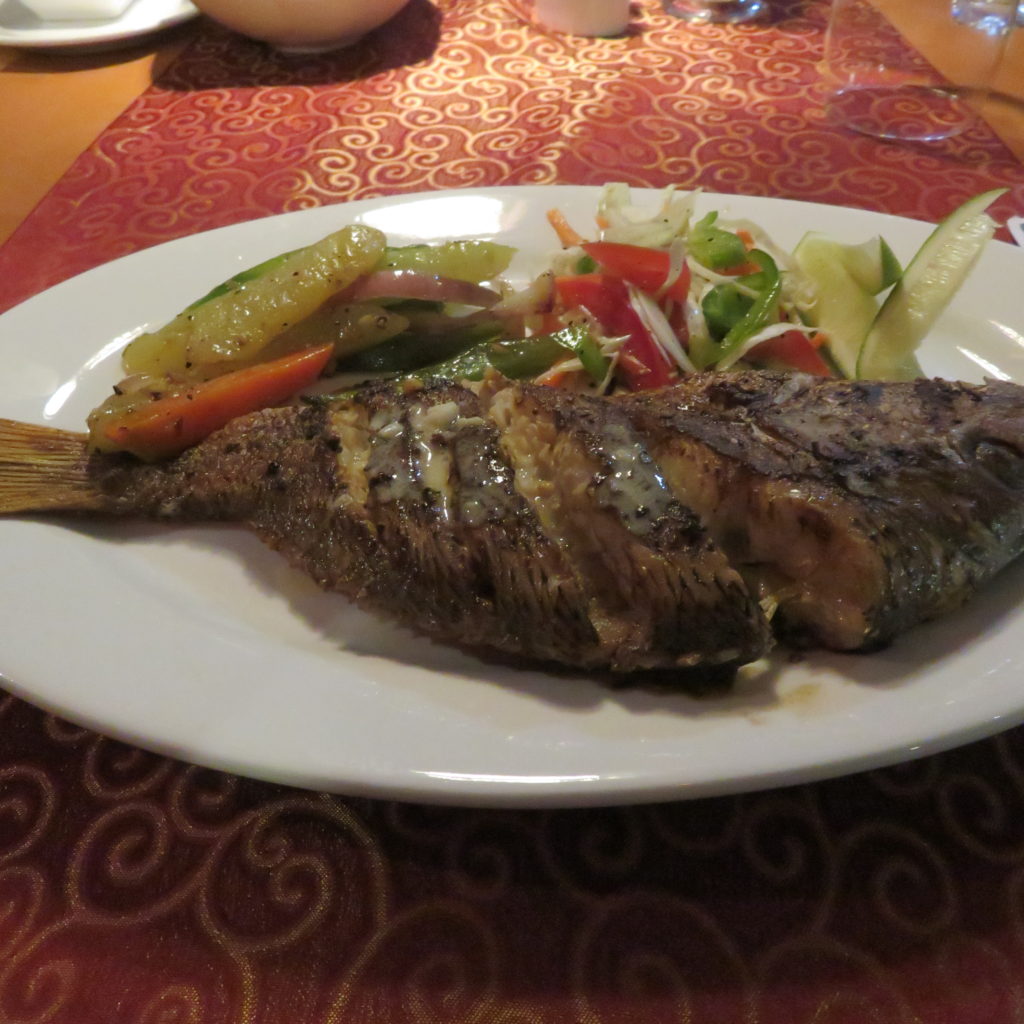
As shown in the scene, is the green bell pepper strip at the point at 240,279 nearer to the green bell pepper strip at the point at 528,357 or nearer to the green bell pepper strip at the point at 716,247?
the green bell pepper strip at the point at 528,357

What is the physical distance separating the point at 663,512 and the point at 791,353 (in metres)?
1.30

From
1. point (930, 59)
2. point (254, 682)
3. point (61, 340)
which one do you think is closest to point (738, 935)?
point (254, 682)

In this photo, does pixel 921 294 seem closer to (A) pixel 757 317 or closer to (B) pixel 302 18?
(A) pixel 757 317

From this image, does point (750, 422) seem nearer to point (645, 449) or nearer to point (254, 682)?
point (645, 449)

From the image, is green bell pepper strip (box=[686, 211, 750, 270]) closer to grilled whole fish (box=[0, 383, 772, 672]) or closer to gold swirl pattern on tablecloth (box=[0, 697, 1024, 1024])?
grilled whole fish (box=[0, 383, 772, 672])

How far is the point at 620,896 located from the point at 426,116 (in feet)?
13.7

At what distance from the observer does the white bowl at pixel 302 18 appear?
4.34 metres

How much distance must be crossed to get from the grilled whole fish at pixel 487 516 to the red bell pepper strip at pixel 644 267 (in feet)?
3.36

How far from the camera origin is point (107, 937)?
1.33m

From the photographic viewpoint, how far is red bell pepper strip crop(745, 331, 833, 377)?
8.22 feet

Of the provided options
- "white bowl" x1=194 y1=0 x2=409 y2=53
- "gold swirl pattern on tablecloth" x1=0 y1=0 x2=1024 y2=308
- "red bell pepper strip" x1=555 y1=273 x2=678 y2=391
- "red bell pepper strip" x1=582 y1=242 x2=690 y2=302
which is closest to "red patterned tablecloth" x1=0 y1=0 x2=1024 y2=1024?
"red bell pepper strip" x1=555 y1=273 x2=678 y2=391

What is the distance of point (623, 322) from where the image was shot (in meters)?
2.61

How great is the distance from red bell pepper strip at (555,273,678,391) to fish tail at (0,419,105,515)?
1.64m

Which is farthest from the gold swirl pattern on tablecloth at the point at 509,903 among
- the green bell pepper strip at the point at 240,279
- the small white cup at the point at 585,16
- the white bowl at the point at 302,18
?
the small white cup at the point at 585,16
